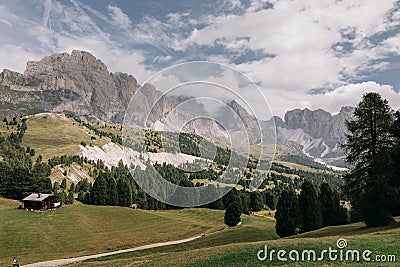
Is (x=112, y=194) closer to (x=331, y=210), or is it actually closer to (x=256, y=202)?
(x=256, y=202)

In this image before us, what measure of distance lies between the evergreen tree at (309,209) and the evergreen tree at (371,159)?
18.5 metres

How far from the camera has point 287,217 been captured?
5816 cm

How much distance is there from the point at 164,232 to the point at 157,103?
180 feet

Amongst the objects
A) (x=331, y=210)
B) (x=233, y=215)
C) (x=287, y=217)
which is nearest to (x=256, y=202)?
(x=233, y=215)

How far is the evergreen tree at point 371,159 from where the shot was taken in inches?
1444

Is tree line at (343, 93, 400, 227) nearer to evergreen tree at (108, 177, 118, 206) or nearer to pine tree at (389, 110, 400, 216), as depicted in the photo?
pine tree at (389, 110, 400, 216)

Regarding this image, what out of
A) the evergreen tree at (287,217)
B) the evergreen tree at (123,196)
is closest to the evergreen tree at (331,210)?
the evergreen tree at (287,217)

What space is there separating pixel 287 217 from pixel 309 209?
3988mm

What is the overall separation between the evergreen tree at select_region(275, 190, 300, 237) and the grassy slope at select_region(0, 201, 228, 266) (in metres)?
20.5

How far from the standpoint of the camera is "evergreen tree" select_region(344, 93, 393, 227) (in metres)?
36.7

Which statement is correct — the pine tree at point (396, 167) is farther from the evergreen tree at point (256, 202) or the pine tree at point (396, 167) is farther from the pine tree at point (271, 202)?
the pine tree at point (271, 202)

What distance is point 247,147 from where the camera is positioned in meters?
17.9

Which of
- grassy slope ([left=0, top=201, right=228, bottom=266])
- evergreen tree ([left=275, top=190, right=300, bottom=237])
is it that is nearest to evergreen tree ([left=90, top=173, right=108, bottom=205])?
grassy slope ([left=0, top=201, right=228, bottom=266])

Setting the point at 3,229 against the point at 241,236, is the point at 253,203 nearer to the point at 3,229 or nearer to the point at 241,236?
the point at 241,236
